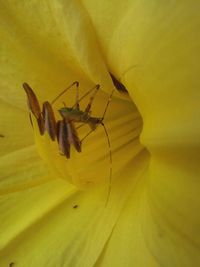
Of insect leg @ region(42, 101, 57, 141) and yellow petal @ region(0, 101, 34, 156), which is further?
yellow petal @ region(0, 101, 34, 156)

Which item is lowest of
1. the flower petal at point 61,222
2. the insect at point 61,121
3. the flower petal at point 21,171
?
the flower petal at point 61,222

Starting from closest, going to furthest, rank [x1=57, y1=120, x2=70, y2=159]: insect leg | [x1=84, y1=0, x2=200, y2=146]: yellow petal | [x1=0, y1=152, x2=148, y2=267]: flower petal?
[x1=84, y1=0, x2=200, y2=146]: yellow petal
[x1=57, y1=120, x2=70, y2=159]: insect leg
[x1=0, y1=152, x2=148, y2=267]: flower petal

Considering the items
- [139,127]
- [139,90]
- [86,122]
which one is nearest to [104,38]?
[139,90]

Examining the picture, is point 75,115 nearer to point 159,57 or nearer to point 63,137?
point 63,137

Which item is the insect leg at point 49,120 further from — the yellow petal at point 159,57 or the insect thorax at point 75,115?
the yellow petal at point 159,57

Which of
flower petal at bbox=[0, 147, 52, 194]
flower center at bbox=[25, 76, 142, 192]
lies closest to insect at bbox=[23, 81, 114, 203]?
flower center at bbox=[25, 76, 142, 192]

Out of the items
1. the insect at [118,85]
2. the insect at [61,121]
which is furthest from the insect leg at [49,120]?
the insect at [118,85]

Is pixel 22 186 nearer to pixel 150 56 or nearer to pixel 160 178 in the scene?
pixel 160 178

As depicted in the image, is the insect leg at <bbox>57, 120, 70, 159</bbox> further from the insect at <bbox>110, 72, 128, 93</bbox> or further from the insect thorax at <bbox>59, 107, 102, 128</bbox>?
the insect at <bbox>110, 72, 128, 93</bbox>

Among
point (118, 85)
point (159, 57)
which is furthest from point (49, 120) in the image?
point (159, 57)
